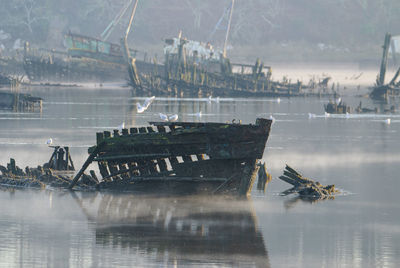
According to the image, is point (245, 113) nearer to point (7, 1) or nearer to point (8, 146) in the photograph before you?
point (8, 146)

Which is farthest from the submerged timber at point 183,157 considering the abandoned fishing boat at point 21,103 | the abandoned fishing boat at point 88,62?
the abandoned fishing boat at point 88,62

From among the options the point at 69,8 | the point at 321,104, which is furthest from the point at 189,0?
the point at 321,104

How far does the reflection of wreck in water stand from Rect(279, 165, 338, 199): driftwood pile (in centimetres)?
217

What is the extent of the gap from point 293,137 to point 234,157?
26.0m

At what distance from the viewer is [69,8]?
527 ft

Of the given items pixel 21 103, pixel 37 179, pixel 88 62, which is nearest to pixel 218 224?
pixel 37 179

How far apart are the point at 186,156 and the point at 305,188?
377 cm

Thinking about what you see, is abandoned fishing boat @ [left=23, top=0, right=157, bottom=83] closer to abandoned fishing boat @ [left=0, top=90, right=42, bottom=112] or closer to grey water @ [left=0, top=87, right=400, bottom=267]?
abandoned fishing boat @ [left=0, top=90, right=42, bottom=112]

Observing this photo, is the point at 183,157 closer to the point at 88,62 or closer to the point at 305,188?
the point at 305,188

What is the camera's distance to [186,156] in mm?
28297

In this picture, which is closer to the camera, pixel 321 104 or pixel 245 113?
pixel 245 113

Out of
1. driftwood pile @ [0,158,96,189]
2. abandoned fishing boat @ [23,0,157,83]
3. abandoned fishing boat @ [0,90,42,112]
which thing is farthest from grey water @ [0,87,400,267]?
abandoned fishing boat @ [23,0,157,83]

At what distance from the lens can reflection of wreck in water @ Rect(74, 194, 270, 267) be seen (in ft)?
69.9

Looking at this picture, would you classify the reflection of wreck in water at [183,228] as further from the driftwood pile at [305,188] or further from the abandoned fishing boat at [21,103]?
the abandoned fishing boat at [21,103]
